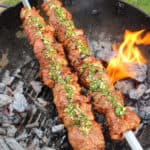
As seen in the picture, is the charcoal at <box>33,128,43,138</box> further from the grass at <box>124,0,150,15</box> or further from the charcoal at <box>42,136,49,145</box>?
the grass at <box>124,0,150,15</box>

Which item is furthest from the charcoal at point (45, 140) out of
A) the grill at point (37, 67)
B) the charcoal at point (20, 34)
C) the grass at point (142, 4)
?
the grass at point (142, 4)

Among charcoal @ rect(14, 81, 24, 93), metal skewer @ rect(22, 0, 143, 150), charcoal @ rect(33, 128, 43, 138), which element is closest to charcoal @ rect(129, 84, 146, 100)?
metal skewer @ rect(22, 0, 143, 150)

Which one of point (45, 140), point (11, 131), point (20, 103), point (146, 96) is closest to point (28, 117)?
point (20, 103)

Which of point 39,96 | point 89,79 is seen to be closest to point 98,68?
point 89,79

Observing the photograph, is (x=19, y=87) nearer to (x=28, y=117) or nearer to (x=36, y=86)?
(x=36, y=86)

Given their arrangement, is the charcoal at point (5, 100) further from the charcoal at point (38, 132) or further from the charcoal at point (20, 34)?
the charcoal at point (20, 34)

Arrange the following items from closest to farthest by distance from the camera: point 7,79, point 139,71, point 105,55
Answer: point 139,71
point 7,79
point 105,55

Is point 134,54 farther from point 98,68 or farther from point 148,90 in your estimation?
point 98,68
